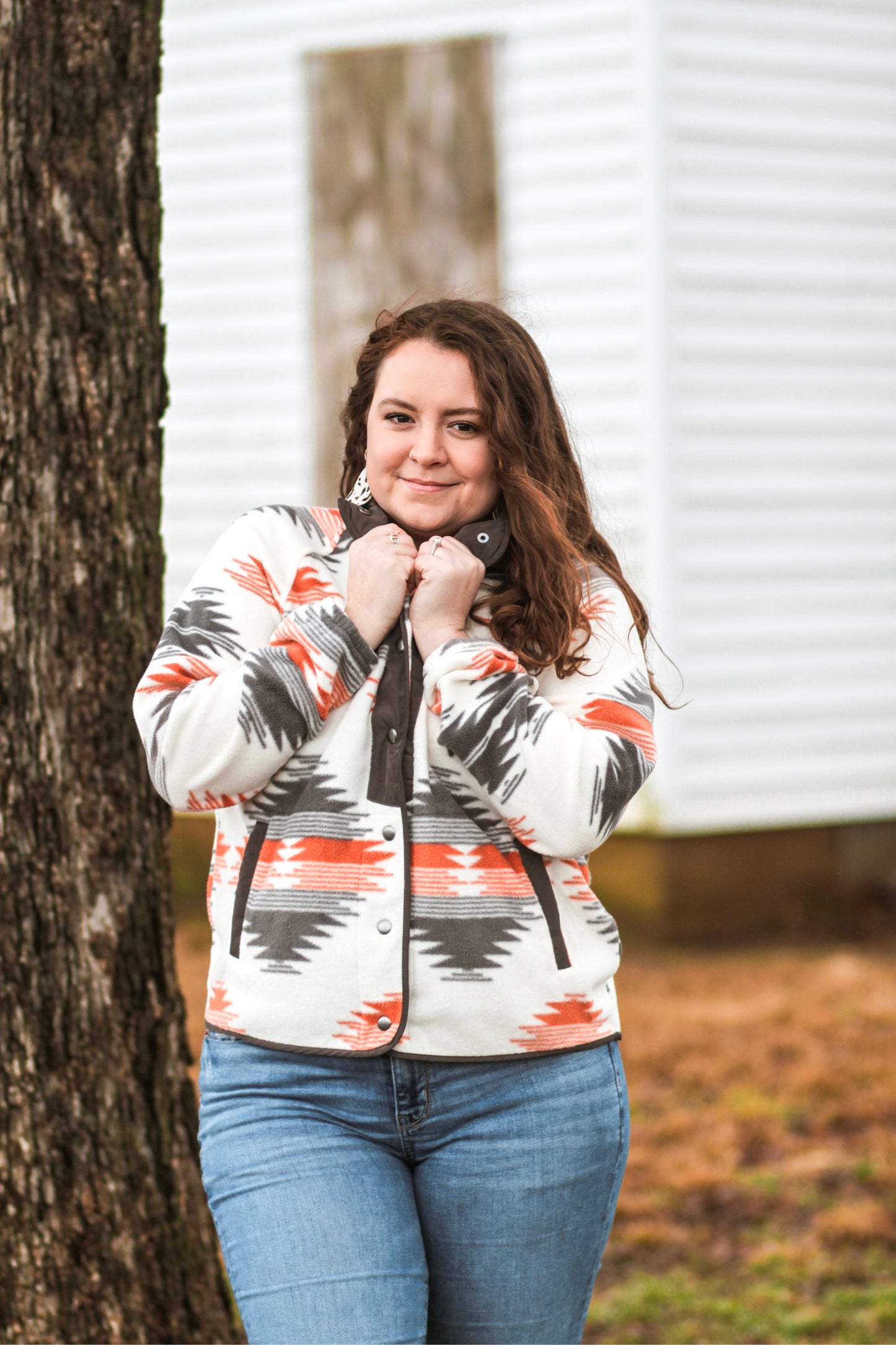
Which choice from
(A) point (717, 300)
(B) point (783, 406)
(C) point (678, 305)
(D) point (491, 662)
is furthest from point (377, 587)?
(B) point (783, 406)


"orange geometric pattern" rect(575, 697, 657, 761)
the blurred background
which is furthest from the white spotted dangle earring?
the blurred background

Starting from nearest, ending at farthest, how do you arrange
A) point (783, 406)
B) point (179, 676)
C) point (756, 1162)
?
point (179, 676) → point (756, 1162) → point (783, 406)

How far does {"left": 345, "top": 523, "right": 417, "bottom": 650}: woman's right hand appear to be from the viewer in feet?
6.38

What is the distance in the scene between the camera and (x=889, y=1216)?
4.20 meters

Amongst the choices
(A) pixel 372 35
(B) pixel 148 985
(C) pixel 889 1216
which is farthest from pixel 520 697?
(A) pixel 372 35

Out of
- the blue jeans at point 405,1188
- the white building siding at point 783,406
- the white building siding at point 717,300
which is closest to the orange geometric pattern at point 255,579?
the blue jeans at point 405,1188

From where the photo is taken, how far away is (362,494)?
215cm

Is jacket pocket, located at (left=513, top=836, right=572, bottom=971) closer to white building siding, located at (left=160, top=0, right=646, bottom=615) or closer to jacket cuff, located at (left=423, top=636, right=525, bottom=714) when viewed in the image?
jacket cuff, located at (left=423, top=636, right=525, bottom=714)

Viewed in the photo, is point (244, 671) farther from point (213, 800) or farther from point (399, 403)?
point (399, 403)

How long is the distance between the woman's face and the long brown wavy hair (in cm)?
2

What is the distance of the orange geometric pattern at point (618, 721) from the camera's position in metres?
1.93

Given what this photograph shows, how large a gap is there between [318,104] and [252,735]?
6.61 m

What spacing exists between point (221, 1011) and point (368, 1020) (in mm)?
215

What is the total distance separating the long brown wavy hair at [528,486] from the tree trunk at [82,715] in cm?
66
